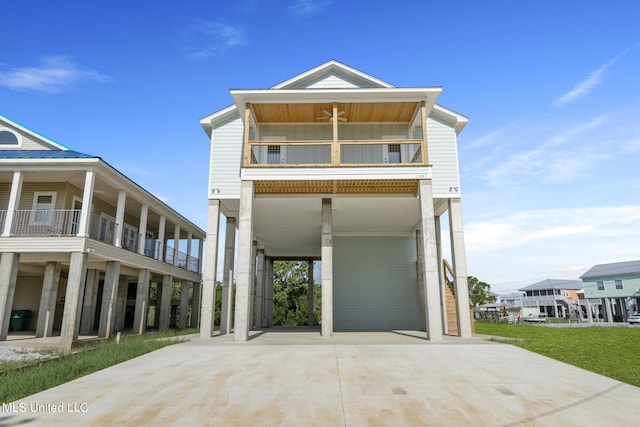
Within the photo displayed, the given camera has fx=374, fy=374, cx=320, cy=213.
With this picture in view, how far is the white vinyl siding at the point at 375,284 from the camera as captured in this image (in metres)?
18.9

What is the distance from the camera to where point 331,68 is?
1603cm

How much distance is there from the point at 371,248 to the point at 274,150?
770cm

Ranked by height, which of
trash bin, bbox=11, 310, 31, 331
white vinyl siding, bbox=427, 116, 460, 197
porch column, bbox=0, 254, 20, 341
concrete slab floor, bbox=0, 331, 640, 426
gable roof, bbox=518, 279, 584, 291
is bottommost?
concrete slab floor, bbox=0, 331, 640, 426

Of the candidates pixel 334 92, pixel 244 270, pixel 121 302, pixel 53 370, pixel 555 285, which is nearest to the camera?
pixel 53 370

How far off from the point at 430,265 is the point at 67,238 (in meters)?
13.3

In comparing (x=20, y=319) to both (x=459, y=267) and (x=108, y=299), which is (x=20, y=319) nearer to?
(x=108, y=299)

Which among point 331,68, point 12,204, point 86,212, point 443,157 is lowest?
point 86,212

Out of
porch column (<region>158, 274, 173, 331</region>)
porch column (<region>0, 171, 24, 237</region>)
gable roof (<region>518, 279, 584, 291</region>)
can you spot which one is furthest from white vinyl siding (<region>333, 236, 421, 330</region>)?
gable roof (<region>518, 279, 584, 291</region>)

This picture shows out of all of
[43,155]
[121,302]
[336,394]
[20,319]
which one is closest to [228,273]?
[43,155]

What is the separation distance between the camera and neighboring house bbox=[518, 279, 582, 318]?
61.3 metres

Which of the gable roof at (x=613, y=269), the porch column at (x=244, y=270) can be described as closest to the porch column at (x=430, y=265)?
the porch column at (x=244, y=270)

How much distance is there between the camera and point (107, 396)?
561cm

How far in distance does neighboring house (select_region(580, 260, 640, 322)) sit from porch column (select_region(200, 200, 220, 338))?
4409 cm

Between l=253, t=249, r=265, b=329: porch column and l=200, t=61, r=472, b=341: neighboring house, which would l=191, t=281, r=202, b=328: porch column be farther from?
l=200, t=61, r=472, b=341: neighboring house
